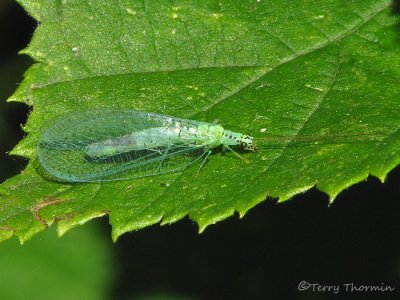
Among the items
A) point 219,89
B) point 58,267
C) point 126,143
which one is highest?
point 219,89

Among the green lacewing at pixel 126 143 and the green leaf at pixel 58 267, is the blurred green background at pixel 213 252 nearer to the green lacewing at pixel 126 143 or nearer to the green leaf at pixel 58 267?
the green leaf at pixel 58 267

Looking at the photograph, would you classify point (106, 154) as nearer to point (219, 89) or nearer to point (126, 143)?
point (126, 143)

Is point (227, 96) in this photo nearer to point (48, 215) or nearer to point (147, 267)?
point (48, 215)

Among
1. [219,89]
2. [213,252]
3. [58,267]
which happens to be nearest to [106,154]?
[219,89]

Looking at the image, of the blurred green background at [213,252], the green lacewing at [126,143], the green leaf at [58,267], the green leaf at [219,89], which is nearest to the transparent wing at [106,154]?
the green lacewing at [126,143]

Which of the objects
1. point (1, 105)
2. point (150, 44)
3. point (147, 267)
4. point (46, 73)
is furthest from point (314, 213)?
point (1, 105)

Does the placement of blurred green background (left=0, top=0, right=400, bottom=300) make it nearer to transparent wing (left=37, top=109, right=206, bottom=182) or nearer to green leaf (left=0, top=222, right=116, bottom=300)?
green leaf (left=0, top=222, right=116, bottom=300)

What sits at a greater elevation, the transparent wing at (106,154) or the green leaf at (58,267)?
the transparent wing at (106,154)
